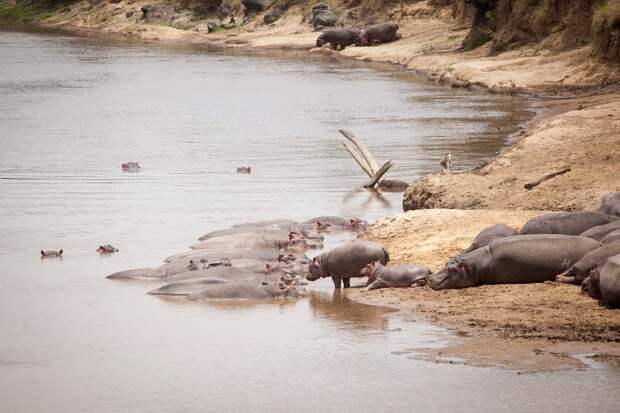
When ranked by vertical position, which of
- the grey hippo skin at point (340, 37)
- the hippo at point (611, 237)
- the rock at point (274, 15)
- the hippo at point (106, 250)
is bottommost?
the grey hippo skin at point (340, 37)

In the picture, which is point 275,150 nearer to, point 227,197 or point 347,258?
point 227,197

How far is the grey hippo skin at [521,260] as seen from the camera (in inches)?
421

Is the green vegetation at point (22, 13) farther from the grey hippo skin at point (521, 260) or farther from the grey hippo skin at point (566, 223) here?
the grey hippo skin at point (521, 260)

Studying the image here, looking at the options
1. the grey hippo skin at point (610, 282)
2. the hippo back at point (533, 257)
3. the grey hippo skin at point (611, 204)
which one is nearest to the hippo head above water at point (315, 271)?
the hippo back at point (533, 257)

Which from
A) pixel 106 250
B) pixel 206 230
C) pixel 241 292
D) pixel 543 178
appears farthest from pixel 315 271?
pixel 543 178

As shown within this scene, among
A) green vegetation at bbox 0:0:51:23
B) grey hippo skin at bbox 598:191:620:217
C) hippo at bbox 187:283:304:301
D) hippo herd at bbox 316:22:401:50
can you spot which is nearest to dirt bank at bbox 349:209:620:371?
hippo at bbox 187:283:304:301

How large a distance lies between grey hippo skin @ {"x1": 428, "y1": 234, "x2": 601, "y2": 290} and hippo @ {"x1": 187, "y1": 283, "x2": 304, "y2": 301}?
1.53 m

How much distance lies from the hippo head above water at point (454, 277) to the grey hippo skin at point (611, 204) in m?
1.90

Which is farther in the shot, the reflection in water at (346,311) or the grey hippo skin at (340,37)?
the grey hippo skin at (340,37)

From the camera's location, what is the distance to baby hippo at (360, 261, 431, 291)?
11422mm

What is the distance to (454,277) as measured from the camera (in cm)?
1100

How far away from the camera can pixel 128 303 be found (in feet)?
38.2

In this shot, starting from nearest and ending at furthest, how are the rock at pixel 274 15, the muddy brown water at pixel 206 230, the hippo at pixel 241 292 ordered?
the muddy brown water at pixel 206 230 < the hippo at pixel 241 292 < the rock at pixel 274 15

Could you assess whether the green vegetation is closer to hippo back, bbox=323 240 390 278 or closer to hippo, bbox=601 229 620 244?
hippo back, bbox=323 240 390 278
